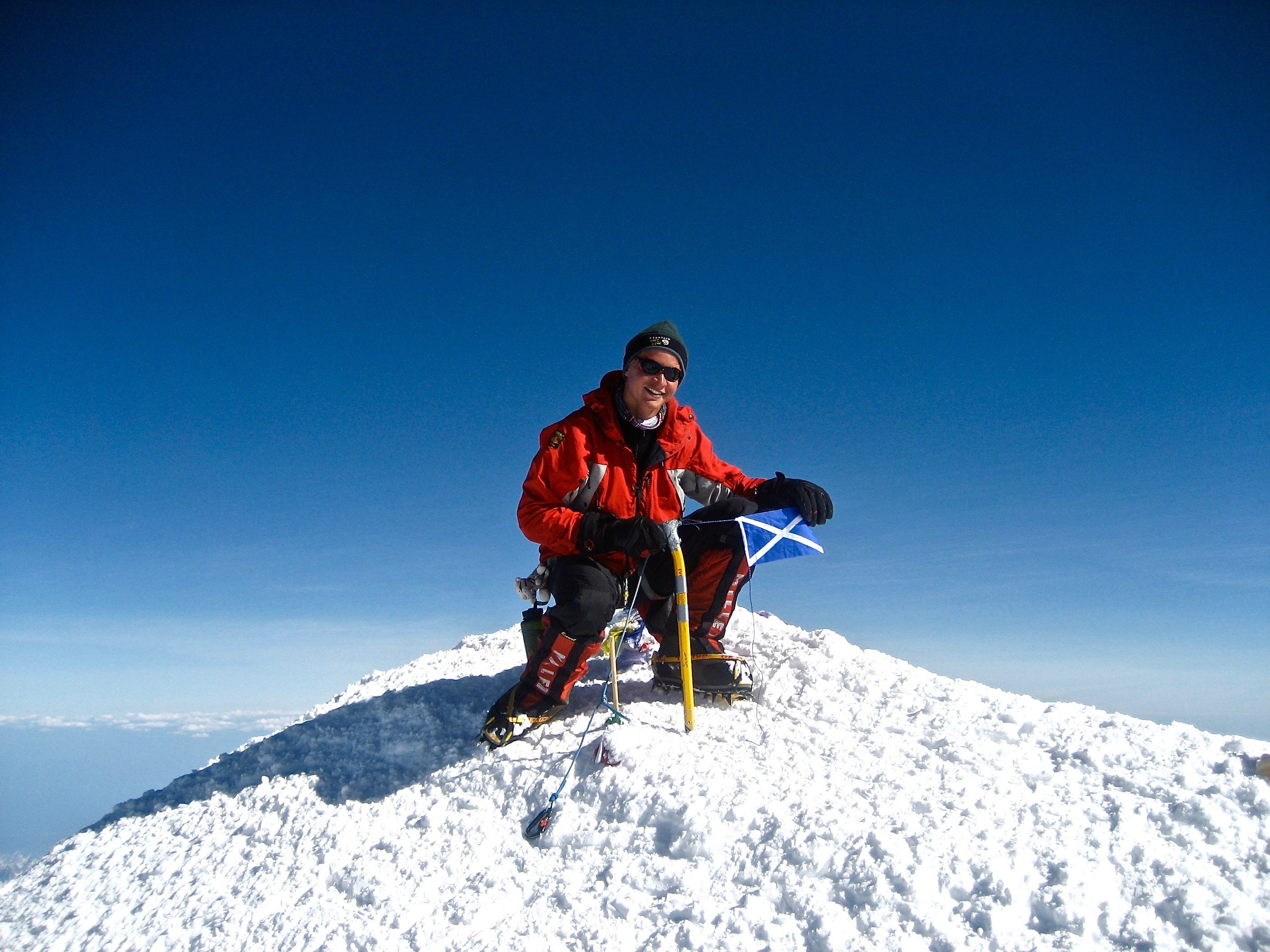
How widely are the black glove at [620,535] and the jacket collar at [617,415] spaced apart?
0.58 meters

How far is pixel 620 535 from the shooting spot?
12.9 feet

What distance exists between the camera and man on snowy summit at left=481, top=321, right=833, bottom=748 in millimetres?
4066

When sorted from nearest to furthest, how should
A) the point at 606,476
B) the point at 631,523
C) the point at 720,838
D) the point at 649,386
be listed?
the point at 720,838, the point at 631,523, the point at 606,476, the point at 649,386

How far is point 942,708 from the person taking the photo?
390 cm

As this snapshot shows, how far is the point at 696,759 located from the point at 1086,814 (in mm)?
1602

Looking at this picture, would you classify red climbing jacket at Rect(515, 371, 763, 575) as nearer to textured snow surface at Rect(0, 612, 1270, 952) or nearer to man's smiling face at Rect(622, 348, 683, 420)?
man's smiling face at Rect(622, 348, 683, 420)

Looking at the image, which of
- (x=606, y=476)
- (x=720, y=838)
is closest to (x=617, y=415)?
(x=606, y=476)

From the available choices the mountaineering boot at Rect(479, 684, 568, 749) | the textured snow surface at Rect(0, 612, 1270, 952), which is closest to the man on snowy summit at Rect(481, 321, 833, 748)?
the mountaineering boot at Rect(479, 684, 568, 749)

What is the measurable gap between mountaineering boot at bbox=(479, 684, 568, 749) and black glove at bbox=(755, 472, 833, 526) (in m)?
1.80

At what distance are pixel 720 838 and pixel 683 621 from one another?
1335 mm

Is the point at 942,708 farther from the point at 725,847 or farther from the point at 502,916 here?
the point at 502,916

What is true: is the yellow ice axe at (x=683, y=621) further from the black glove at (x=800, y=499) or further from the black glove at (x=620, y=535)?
the black glove at (x=800, y=499)

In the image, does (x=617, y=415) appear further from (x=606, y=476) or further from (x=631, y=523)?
(x=631, y=523)

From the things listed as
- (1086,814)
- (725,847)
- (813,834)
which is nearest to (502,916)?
(725,847)
